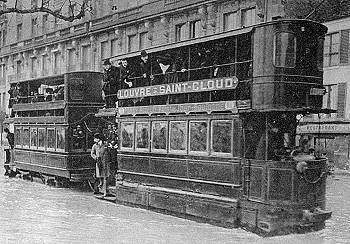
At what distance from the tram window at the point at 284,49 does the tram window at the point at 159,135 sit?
13.2ft

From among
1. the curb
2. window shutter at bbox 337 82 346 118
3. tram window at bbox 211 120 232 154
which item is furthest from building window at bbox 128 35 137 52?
tram window at bbox 211 120 232 154

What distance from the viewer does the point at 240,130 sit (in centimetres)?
1151

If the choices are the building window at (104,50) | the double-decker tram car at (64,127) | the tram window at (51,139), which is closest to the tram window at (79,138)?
the double-decker tram car at (64,127)

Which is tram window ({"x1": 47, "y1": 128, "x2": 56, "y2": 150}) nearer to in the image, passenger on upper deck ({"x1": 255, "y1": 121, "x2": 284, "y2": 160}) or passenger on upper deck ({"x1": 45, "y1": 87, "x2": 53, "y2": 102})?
passenger on upper deck ({"x1": 45, "y1": 87, "x2": 53, "y2": 102})

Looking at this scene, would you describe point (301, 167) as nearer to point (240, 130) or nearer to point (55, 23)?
point (240, 130)

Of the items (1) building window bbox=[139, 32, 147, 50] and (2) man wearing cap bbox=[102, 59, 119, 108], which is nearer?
(2) man wearing cap bbox=[102, 59, 119, 108]

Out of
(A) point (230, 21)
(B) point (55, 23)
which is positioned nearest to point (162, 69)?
(A) point (230, 21)

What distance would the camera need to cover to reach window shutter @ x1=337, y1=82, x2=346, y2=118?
87.1 feet

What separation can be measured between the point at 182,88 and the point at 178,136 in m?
1.23

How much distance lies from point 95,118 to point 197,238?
32.3ft

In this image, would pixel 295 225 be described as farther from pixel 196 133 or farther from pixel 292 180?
pixel 196 133

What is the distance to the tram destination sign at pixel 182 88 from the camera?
38.7 ft

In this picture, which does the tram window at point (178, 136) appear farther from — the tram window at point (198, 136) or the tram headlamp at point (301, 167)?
the tram headlamp at point (301, 167)

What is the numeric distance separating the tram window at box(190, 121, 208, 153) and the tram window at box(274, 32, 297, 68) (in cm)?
250
